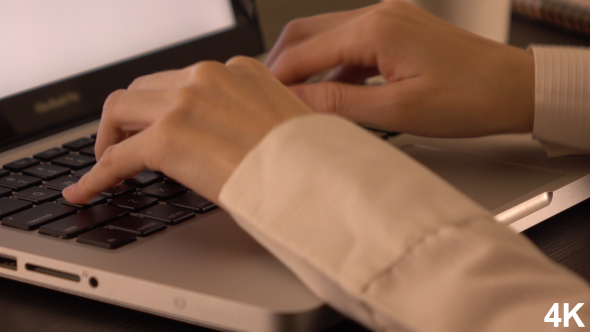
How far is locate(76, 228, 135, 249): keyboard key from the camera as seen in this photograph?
0.43 meters

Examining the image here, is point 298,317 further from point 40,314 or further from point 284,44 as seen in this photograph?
point 284,44

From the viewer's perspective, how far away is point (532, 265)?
1.09 feet

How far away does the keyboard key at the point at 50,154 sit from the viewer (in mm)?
619

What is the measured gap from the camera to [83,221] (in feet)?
1.56

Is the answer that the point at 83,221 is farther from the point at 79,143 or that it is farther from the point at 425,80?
the point at 425,80

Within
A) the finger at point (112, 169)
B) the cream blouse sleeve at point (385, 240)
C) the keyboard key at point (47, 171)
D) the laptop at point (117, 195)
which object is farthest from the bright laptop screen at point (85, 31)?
the cream blouse sleeve at point (385, 240)

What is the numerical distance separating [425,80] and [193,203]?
0.82ft

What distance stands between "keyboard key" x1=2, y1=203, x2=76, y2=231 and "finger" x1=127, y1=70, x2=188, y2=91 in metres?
0.12

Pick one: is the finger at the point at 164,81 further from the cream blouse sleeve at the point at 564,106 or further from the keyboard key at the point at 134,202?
the cream blouse sleeve at the point at 564,106

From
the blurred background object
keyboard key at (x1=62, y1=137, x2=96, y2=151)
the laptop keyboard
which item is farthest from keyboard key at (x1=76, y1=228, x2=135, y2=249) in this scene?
the blurred background object

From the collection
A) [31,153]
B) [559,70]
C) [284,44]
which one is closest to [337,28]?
[284,44]

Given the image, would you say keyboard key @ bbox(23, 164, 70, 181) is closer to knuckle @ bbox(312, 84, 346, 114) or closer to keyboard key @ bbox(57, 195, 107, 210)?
keyboard key @ bbox(57, 195, 107, 210)

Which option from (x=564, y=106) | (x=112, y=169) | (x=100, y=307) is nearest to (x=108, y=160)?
(x=112, y=169)

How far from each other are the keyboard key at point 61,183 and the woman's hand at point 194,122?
0.04 meters
